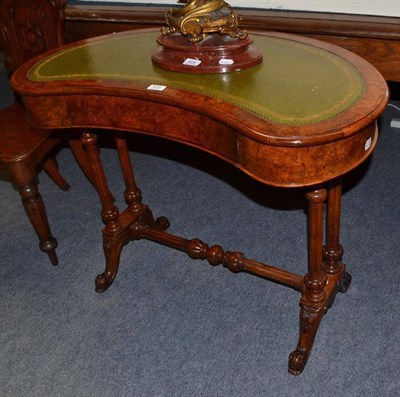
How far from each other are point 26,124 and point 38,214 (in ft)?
1.46

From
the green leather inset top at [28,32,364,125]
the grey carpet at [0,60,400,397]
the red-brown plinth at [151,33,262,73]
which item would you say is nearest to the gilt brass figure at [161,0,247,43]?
the red-brown plinth at [151,33,262,73]

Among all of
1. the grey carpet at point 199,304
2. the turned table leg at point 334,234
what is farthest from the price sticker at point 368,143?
the grey carpet at point 199,304

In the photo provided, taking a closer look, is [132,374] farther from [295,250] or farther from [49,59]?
[49,59]

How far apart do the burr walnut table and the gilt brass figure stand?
0.14m

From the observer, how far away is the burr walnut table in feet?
4.52

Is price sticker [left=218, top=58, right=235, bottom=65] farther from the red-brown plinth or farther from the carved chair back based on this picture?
the carved chair back

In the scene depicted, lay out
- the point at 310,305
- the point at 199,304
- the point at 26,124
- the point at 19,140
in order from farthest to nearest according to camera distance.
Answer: the point at 26,124, the point at 19,140, the point at 199,304, the point at 310,305

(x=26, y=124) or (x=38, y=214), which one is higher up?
(x=26, y=124)

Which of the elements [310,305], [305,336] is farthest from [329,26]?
[305,336]

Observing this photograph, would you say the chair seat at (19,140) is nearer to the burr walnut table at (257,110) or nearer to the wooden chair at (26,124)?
the wooden chair at (26,124)

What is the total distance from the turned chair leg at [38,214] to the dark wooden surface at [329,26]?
2.81 feet

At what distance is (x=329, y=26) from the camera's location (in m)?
2.08

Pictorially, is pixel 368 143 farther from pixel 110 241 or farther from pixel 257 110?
pixel 110 241

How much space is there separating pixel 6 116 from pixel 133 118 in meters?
1.19
